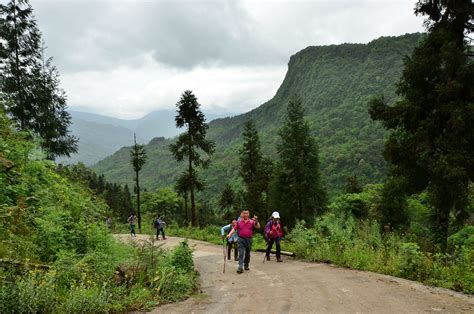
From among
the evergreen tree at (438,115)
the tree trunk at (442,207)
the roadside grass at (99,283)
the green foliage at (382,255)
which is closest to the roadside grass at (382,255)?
the green foliage at (382,255)

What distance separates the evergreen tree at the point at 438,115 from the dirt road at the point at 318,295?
6131 millimetres

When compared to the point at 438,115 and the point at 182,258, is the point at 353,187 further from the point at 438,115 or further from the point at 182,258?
the point at 182,258

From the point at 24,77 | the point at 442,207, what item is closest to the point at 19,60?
the point at 24,77

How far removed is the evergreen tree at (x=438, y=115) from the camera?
44.3 ft

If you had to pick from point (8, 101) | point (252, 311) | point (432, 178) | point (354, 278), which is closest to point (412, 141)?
point (432, 178)

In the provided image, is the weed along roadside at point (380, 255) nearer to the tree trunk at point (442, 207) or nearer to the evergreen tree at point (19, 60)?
the tree trunk at point (442, 207)

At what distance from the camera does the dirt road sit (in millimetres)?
7098

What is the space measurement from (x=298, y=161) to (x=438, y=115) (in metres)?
19.6

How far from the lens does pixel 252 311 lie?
7016mm

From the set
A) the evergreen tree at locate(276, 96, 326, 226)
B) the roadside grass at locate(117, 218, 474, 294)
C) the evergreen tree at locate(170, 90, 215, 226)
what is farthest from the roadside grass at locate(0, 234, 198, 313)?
the evergreen tree at locate(276, 96, 326, 226)

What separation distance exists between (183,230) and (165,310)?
24.5 metres

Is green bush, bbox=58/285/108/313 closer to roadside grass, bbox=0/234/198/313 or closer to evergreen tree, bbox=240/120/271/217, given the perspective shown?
roadside grass, bbox=0/234/198/313

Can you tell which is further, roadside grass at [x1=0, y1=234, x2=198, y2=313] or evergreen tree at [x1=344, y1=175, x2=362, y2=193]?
evergreen tree at [x1=344, y1=175, x2=362, y2=193]

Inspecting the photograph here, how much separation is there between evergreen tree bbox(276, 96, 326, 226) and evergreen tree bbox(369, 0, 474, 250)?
17762 mm
